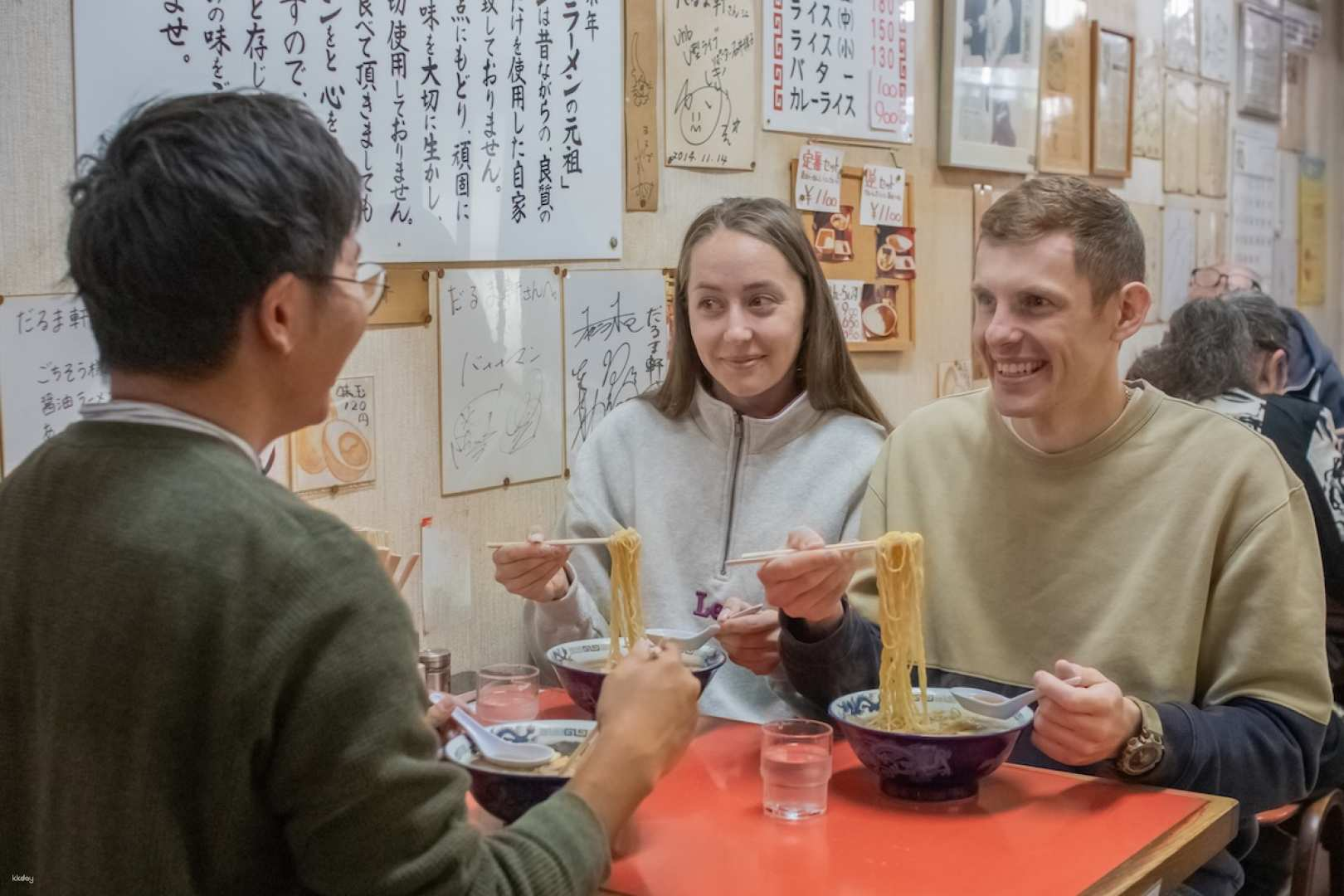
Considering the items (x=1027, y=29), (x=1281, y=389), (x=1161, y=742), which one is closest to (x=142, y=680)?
(x=1161, y=742)

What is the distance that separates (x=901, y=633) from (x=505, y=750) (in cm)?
57

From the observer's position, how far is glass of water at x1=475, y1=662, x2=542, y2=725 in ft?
6.54

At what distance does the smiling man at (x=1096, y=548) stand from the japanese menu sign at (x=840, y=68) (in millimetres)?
1248

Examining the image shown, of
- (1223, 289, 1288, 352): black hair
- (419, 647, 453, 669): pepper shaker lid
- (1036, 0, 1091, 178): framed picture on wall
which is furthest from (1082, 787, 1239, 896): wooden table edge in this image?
(1036, 0, 1091, 178): framed picture on wall

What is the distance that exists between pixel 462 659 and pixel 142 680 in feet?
5.11

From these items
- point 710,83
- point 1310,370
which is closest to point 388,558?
point 710,83

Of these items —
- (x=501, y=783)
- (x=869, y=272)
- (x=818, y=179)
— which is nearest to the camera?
(x=501, y=783)

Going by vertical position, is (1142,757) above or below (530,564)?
below

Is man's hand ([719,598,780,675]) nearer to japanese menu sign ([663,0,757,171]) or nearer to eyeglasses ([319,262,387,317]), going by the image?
eyeglasses ([319,262,387,317])

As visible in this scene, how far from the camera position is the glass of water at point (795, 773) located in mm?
1616

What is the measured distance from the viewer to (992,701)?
1.83 metres
